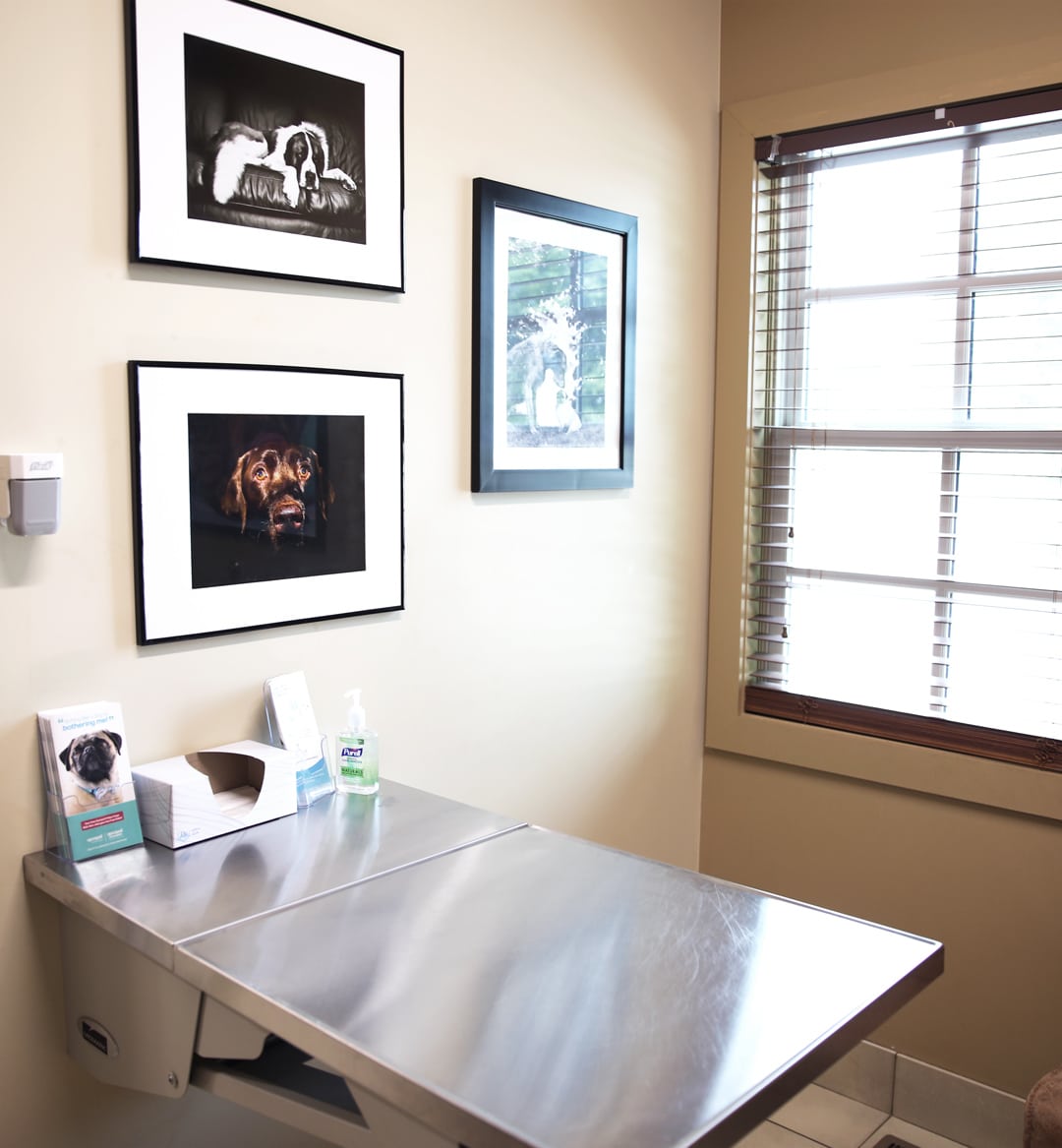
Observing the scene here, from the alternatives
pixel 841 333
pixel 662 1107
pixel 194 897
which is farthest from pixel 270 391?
pixel 841 333

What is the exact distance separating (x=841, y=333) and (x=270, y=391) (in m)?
1.43

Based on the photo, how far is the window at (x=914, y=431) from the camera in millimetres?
2396

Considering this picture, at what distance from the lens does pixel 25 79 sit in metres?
1.52

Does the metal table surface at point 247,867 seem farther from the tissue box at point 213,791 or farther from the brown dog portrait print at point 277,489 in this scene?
the brown dog portrait print at point 277,489

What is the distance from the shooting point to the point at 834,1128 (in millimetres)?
2586

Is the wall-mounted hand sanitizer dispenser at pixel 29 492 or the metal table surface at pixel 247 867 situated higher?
the wall-mounted hand sanitizer dispenser at pixel 29 492

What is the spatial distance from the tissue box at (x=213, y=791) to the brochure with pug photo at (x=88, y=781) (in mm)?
33

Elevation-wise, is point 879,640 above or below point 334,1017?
above

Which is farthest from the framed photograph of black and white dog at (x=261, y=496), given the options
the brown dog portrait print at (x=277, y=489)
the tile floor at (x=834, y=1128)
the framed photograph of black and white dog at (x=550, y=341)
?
the tile floor at (x=834, y=1128)

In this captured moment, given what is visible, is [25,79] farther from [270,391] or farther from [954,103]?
[954,103]

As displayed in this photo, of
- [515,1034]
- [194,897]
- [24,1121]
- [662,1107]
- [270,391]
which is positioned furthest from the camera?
[270,391]

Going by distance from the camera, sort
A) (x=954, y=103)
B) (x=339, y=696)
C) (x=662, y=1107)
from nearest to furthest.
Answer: (x=662, y=1107), (x=339, y=696), (x=954, y=103)

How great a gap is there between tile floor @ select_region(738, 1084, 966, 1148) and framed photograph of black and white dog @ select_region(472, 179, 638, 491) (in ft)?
4.89

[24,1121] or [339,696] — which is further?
[339,696]
